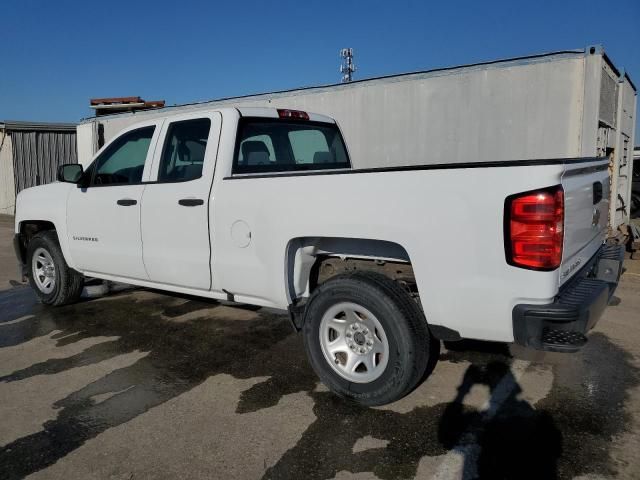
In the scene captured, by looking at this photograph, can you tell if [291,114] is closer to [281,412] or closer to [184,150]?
[184,150]

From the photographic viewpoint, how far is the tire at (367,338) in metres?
3.09

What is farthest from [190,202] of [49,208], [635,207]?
[635,207]

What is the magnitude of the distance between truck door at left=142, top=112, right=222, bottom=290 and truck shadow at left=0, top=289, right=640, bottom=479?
0.69 m

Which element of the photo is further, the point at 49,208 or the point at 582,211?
the point at 49,208

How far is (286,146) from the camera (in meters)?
4.68

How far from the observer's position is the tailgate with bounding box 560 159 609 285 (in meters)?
2.79

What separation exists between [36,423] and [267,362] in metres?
1.63

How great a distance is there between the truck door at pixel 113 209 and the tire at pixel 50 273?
411 mm

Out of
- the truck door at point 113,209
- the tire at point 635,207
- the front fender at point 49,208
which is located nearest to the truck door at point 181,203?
the truck door at point 113,209

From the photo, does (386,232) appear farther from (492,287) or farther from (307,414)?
(307,414)

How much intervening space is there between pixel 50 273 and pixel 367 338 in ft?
13.6

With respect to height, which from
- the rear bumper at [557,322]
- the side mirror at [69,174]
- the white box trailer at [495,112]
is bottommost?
the rear bumper at [557,322]

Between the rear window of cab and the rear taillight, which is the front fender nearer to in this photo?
the rear window of cab

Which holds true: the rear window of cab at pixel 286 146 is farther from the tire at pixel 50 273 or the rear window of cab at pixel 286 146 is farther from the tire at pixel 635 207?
the tire at pixel 635 207
